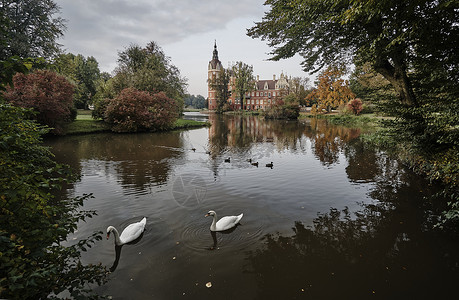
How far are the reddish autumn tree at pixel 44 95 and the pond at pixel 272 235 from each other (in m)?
11.1

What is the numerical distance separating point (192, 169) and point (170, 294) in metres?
8.38

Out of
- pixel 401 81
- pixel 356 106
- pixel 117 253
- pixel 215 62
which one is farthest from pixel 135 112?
pixel 215 62

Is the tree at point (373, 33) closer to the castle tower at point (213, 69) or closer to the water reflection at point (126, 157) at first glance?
the water reflection at point (126, 157)

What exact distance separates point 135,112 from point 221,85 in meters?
57.7

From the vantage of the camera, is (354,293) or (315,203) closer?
(354,293)

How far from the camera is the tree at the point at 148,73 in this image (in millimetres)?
29509

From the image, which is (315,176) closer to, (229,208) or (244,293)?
(229,208)

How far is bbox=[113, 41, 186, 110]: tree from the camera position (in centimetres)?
2951

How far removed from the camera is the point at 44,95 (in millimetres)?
18609

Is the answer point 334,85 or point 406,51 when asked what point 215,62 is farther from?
point 406,51

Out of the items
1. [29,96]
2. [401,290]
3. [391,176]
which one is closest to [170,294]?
[401,290]

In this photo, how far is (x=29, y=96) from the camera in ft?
58.9

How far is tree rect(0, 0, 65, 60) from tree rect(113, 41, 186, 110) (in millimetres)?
7607

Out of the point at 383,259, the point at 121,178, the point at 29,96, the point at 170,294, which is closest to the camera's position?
the point at 170,294
